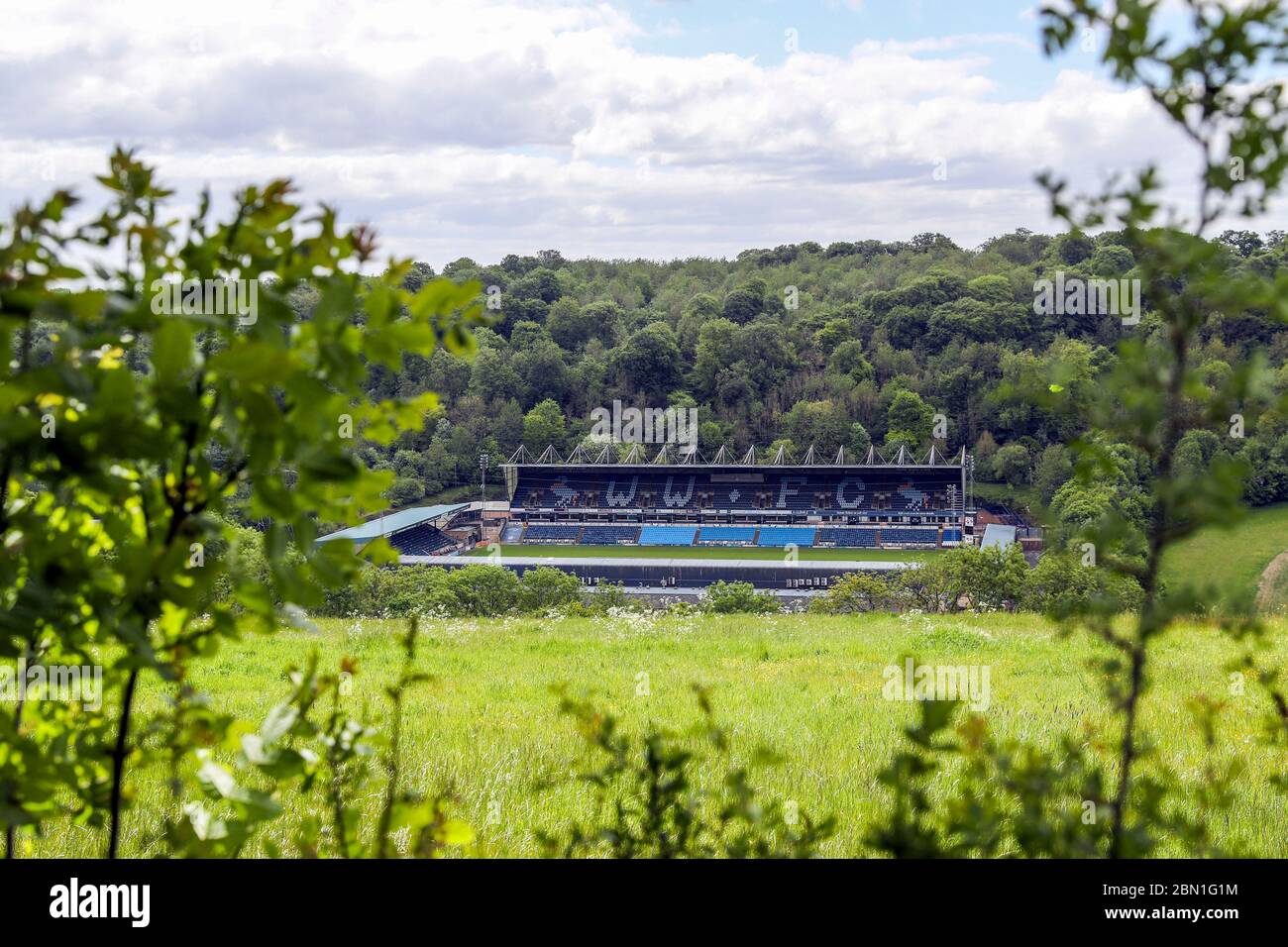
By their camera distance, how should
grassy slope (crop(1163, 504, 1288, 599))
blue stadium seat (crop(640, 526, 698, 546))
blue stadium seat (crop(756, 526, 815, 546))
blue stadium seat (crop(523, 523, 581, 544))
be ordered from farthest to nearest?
blue stadium seat (crop(523, 523, 581, 544)) → blue stadium seat (crop(640, 526, 698, 546)) → blue stadium seat (crop(756, 526, 815, 546)) → grassy slope (crop(1163, 504, 1288, 599))

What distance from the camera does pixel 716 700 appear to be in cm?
576

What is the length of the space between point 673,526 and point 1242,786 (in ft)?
124

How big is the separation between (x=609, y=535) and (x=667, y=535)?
7.38 ft

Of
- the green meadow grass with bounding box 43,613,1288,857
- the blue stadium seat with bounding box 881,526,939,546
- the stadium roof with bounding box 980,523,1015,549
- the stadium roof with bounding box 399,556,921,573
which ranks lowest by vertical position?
the stadium roof with bounding box 399,556,921,573

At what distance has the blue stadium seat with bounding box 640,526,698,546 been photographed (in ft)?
132

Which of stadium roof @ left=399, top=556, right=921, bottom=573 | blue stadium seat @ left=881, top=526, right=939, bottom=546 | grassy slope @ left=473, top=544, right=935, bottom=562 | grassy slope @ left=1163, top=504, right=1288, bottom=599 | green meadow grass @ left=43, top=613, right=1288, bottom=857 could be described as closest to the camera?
green meadow grass @ left=43, top=613, right=1288, bottom=857

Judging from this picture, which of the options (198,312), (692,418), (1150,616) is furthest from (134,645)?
(692,418)

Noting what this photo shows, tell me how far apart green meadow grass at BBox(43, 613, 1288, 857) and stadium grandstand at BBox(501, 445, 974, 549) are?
98.6 ft

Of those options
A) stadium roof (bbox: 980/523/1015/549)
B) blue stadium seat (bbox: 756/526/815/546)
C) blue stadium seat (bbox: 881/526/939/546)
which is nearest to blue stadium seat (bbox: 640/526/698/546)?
blue stadium seat (bbox: 756/526/815/546)

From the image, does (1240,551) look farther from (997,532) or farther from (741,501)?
(741,501)

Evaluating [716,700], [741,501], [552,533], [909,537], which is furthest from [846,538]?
[716,700]

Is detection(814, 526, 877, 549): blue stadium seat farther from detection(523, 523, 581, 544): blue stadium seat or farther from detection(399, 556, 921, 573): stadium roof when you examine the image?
detection(523, 523, 581, 544): blue stadium seat

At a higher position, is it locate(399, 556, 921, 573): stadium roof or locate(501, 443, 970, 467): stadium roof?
locate(501, 443, 970, 467): stadium roof
